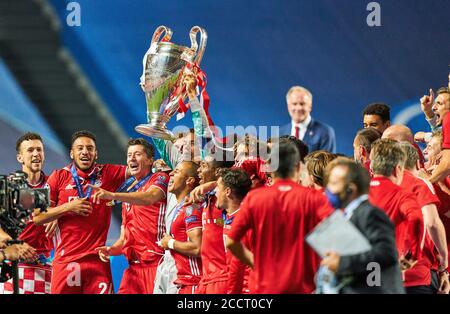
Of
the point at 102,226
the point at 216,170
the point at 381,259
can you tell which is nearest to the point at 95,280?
the point at 102,226

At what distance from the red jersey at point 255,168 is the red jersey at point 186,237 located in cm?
48

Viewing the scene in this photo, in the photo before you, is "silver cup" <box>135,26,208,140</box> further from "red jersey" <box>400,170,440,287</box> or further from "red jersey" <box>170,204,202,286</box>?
"red jersey" <box>400,170,440,287</box>

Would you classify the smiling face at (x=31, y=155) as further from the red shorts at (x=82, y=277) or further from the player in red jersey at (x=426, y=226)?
the player in red jersey at (x=426, y=226)

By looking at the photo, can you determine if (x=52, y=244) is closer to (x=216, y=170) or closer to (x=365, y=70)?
(x=216, y=170)

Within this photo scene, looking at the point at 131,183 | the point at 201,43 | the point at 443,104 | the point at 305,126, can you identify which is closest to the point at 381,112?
the point at 443,104

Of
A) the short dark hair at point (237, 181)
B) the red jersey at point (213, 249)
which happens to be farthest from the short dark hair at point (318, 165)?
the red jersey at point (213, 249)

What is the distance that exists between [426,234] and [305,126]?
213 centimetres

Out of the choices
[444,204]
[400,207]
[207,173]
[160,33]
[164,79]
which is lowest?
[400,207]

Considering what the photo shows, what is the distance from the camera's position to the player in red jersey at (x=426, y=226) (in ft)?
19.7

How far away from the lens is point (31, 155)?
7.72 metres

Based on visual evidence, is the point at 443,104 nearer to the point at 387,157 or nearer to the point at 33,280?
the point at 387,157

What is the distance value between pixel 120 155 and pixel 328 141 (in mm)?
2091
